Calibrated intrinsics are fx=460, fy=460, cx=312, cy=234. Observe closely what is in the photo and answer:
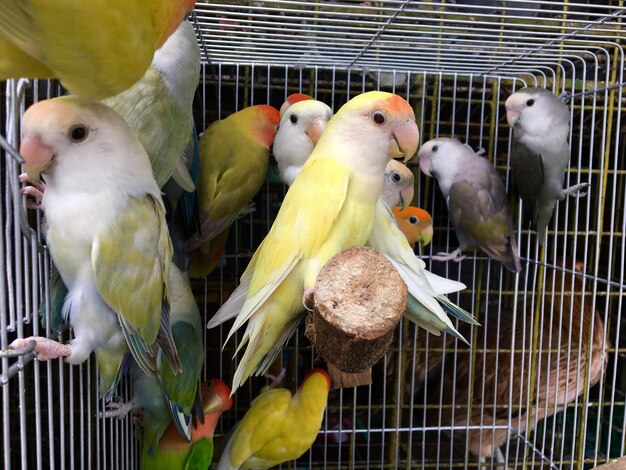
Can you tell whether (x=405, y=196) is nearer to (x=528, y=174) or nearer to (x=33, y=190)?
(x=528, y=174)

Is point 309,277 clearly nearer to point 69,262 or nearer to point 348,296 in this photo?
point 348,296

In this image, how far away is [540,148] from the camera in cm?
130

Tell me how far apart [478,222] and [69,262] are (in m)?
1.07

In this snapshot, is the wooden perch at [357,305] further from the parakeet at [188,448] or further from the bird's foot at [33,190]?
the parakeet at [188,448]

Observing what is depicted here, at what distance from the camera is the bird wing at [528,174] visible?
1.31 metres

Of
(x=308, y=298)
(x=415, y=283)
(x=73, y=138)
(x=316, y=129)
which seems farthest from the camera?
(x=316, y=129)

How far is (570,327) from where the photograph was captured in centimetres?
147

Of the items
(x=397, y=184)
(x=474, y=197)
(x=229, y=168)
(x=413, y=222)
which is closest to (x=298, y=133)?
(x=229, y=168)

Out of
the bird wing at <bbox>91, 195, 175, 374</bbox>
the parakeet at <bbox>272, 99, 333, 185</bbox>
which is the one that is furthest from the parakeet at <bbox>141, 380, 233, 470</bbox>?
the parakeet at <bbox>272, 99, 333, 185</bbox>

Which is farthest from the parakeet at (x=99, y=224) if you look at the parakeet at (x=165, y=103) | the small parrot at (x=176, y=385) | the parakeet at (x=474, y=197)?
the parakeet at (x=474, y=197)

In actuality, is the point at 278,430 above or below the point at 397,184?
below

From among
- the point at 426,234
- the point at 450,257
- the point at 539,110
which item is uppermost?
the point at 539,110

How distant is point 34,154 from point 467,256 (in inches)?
50.8

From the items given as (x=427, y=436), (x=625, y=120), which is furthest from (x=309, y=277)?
(x=625, y=120)
